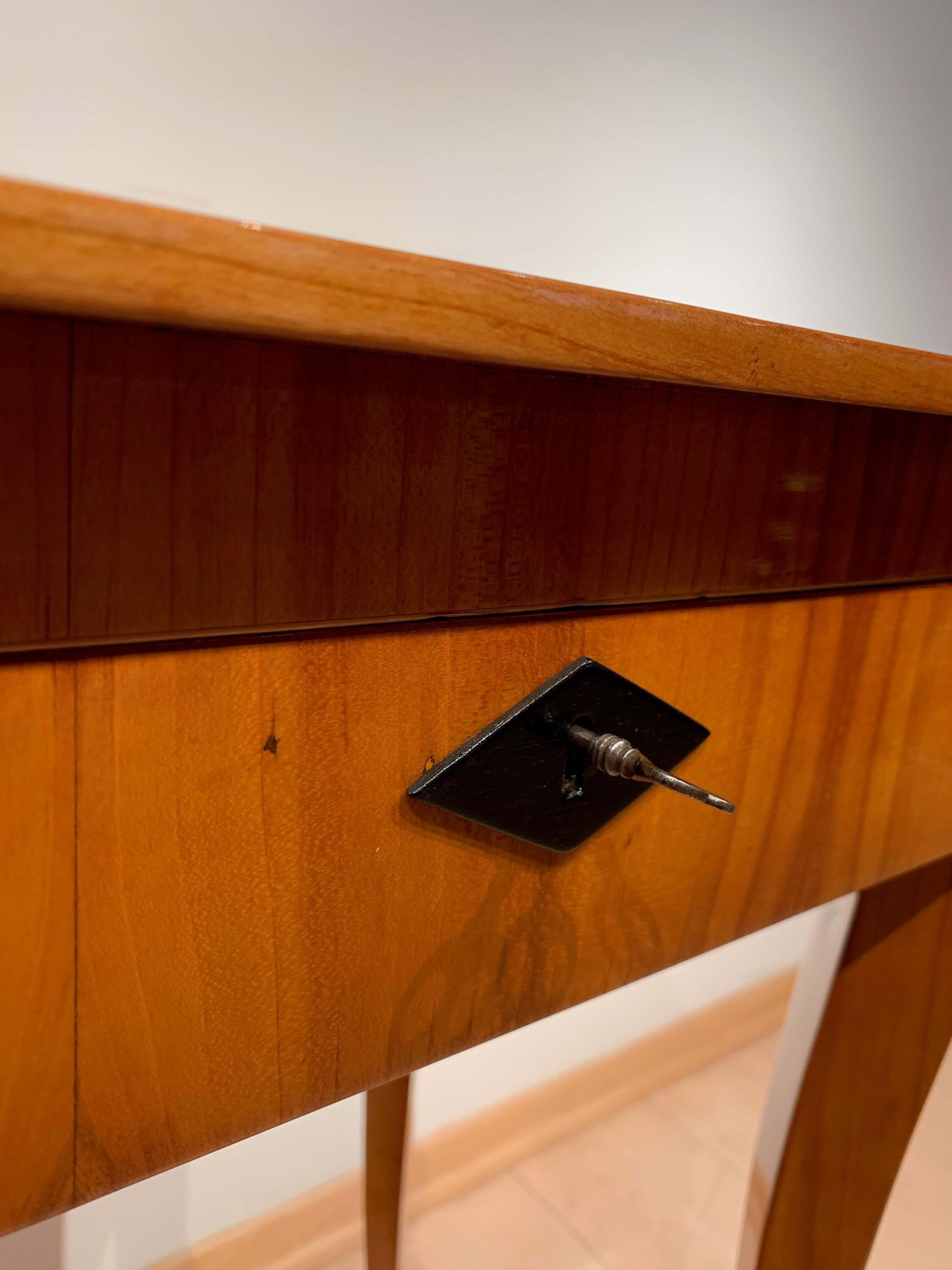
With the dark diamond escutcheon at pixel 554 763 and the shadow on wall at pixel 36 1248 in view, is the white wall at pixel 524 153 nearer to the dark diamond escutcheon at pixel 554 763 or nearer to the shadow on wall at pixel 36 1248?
the shadow on wall at pixel 36 1248

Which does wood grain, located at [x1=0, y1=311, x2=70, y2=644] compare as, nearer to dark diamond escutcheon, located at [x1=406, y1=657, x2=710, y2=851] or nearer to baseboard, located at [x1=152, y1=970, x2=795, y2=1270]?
dark diamond escutcheon, located at [x1=406, y1=657, x2=710, y2=851]

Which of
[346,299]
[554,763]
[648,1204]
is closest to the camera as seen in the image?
[346,299]

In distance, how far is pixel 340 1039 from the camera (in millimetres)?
244

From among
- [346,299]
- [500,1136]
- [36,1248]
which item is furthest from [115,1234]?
[346,299]

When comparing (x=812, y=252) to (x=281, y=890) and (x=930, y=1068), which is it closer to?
(x=930, y=1068)

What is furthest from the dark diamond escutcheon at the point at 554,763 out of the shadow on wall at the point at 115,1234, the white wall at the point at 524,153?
the shadow on wall at the point at 115,1234

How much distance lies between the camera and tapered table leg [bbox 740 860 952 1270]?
21.5 inches

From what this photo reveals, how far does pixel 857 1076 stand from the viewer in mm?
564

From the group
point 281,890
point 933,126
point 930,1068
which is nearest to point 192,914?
point 281,890

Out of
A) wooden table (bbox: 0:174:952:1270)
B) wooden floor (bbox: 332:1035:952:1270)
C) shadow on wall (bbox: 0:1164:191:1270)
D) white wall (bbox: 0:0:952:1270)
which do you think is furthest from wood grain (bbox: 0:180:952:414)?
wooden floor (bbox: 332:1035:952:1270)

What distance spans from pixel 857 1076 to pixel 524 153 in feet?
2.42

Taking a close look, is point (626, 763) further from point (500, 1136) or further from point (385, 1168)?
point (500, 1136)

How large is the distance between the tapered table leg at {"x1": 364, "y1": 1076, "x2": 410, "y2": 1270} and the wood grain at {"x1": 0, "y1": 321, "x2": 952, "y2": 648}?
1.43ft

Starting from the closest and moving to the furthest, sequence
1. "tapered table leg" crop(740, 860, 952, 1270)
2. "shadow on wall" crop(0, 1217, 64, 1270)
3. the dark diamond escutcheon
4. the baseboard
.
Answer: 1. the dark diamond escutcheon
2. "tapered table leg" crop(740, 860, 952, 1270)
3. "shadow on wall" crop(0, 1217, 64, 1270)
4. the baseboard
